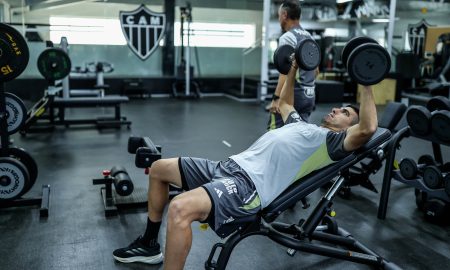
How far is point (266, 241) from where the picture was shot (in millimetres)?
2236

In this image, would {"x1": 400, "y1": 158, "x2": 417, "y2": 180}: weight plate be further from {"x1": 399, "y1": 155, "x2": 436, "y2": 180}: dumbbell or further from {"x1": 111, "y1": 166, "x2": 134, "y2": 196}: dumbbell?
{"x1": 111, "y1": 166, "x2": 134, "y2": 196}: dumbbell

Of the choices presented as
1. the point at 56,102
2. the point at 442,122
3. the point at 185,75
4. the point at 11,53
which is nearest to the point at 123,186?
the point at 11,53

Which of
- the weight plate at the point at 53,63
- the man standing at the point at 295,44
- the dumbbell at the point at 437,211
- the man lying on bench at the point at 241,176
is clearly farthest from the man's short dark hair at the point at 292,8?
the weight plate at the point at 53,63

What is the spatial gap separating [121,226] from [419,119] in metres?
1.81

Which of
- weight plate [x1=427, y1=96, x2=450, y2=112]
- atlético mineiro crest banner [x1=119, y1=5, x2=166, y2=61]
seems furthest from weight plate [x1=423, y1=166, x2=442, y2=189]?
atlético mineiro crest banner [x1=119, y1=5, x2=166, y2=61]

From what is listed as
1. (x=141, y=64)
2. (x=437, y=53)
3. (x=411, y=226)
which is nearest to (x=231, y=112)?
(x=141, y=64)

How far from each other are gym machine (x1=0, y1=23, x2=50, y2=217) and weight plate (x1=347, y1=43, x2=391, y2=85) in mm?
1786

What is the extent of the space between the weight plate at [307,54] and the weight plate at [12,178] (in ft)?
5.58

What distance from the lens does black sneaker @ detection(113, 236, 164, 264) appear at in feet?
6.36

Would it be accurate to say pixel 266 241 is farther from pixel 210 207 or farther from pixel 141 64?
pixel 141 64

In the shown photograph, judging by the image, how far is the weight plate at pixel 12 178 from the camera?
2451mm

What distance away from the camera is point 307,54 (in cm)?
194

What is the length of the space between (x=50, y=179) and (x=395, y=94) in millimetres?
6196

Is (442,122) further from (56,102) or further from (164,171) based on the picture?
(56,102)
